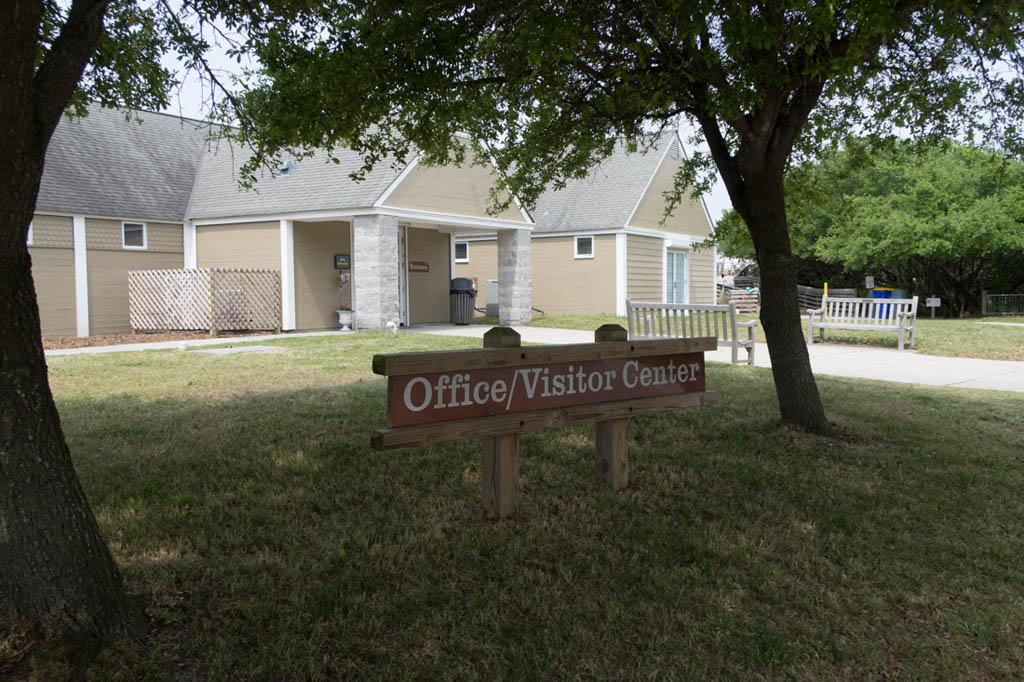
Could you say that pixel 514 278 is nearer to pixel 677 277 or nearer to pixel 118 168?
pixel 677 277

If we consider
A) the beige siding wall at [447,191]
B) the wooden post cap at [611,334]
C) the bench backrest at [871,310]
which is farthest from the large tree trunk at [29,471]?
the beige siding wall at [447,191]

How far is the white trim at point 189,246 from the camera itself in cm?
1989

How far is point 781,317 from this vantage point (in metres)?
6.38

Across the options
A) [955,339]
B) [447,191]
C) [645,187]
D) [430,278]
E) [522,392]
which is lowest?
[955,339]

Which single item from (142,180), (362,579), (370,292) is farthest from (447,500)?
(142,180)

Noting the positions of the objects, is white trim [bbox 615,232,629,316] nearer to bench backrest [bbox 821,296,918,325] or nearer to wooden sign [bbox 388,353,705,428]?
bench backrest [bbox 821,296,918,325]

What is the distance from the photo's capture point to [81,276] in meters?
17.7

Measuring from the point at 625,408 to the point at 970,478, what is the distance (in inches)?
108

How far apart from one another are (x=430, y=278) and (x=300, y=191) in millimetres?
5012

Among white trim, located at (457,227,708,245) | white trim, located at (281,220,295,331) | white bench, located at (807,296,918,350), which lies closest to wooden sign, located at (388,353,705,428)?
white bench, located at (807,296,918,350)

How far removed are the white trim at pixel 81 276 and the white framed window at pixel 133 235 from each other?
3.29 ft

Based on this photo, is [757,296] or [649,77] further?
[757,296]

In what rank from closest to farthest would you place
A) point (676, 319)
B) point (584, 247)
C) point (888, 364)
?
1. point (676, 319)
2. point (888, 364)
3. point (584, 247)

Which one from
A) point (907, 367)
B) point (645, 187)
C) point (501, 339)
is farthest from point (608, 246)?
point (501, 339)
